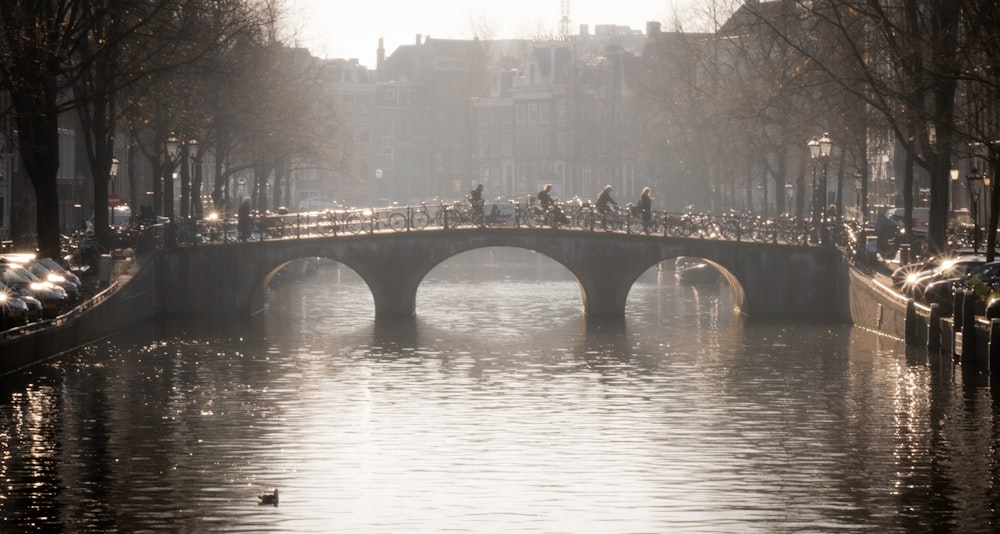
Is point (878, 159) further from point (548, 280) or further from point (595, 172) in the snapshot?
point (548, 280)

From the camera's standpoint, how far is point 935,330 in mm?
55219

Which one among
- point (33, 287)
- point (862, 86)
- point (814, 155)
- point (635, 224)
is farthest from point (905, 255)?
point (33, 287)

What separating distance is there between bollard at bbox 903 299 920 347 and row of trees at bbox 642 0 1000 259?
269 cm

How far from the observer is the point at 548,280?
9950cm

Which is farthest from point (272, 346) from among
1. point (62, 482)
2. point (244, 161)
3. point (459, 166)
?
point (459, 166)

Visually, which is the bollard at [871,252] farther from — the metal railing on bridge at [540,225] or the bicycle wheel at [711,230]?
the bicycle wheel at [711,230]

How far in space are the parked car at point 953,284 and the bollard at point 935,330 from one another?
52 cm

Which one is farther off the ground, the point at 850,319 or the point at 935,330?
the point at 935,330

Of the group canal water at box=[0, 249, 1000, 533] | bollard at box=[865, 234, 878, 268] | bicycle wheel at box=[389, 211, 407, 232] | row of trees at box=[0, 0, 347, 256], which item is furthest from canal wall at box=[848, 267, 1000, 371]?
row of trees at box=[0, 0, 347, 256]

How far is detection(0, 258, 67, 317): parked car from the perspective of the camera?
51844 millimetres

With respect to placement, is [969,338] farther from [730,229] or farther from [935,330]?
[730,229]

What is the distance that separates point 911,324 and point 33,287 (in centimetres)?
2324

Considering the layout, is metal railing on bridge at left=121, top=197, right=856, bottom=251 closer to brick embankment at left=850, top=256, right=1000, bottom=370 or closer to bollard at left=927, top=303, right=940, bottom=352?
brick embankment at left=850, top=256, right=1000, bottom=370

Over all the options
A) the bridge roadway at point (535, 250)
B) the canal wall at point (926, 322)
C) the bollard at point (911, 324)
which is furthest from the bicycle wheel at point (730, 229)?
the bollard at point (911, 324)
